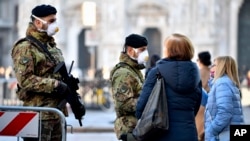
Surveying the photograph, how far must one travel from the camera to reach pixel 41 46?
8055 mm

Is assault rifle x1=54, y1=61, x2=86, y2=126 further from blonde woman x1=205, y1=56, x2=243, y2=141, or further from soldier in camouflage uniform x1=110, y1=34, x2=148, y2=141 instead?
blonde woman x1=205, y1=56, x2=243, y2=141

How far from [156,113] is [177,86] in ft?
1.12

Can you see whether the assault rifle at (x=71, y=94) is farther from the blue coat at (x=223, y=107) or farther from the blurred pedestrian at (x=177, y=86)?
the blue coat at (x=223, y=107)

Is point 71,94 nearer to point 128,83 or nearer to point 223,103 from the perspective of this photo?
point 128,83

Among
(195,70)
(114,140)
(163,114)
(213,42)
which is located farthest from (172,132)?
(213,42)

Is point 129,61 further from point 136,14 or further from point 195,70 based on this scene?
point 136,14

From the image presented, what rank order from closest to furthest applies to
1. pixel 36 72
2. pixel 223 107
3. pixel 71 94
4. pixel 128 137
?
1. pixel 128 137
2. pixel 71 94
3. pixel 36 72
4. pixel 223 107

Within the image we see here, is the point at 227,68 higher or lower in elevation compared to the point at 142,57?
lower

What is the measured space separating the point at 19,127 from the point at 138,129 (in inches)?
67.3

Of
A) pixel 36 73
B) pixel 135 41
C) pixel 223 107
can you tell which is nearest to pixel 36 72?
pixel 36 73

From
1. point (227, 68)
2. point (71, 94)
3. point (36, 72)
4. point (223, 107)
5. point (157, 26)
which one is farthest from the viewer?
point (157, 26)

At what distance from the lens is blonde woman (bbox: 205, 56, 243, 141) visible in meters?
8.70

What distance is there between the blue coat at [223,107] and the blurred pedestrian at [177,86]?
4.69 feet

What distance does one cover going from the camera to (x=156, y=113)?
23.2 ft
